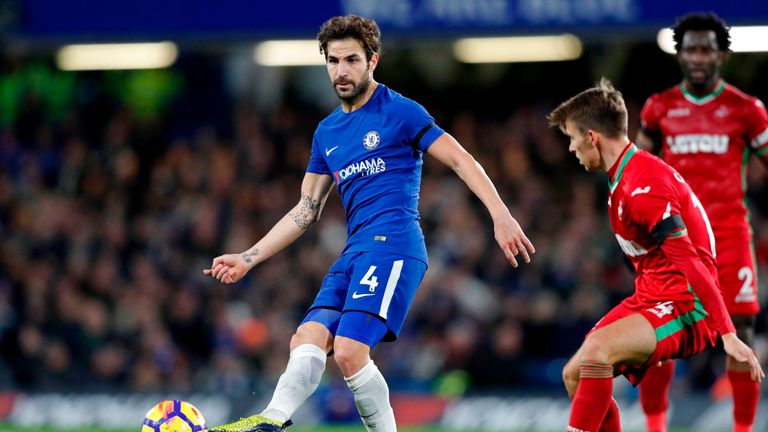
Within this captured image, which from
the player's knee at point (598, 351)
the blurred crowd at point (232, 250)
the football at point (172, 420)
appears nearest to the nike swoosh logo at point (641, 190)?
the player's knee at point (598, 351)

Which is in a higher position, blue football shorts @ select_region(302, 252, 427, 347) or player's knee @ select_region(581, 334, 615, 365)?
blue football shorts @ select_region(302, 252, 427, 347)

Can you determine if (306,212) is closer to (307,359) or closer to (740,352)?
(307,359)

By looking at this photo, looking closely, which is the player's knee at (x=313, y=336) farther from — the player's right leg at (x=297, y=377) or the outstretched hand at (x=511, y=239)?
the outstretched hand at (x=511, y=239)

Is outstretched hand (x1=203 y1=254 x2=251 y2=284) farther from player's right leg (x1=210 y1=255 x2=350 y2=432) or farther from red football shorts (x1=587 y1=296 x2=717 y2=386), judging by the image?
red football shorts (x1=587 y1=296 x2=717 y2=386)

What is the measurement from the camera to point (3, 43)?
14641 millimetres

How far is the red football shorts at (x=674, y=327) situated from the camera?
6.10m

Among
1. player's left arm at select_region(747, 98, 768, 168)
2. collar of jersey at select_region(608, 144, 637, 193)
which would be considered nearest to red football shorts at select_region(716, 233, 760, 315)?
player's left arm at select_region(747, 98, 768, 168)

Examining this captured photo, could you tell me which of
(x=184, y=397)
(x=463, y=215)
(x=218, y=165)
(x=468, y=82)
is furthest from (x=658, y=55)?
(x=184, y=397)

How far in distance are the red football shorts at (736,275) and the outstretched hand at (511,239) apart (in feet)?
7.38

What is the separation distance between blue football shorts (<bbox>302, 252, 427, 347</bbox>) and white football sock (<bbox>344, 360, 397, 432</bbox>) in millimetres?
173

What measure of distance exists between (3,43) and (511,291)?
6607 millimetres

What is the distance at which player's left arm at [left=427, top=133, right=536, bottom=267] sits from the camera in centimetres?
584

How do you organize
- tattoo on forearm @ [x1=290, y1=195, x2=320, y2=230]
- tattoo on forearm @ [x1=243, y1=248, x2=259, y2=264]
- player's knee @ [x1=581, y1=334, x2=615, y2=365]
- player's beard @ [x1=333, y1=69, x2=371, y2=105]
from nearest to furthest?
1. player's knee @ [x1=581, y1=334, x2=615, y2=365]
2. player's beard @ [x1=333, y1=69, x2=371, y2=105]
3. tattoo on forearm @ [x1=243, y1=248, x2=259, y2=264]
4. tattoo on forearm @ [x1=290, y1=195, x2=320, y2=230]

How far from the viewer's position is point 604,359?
239 inches
